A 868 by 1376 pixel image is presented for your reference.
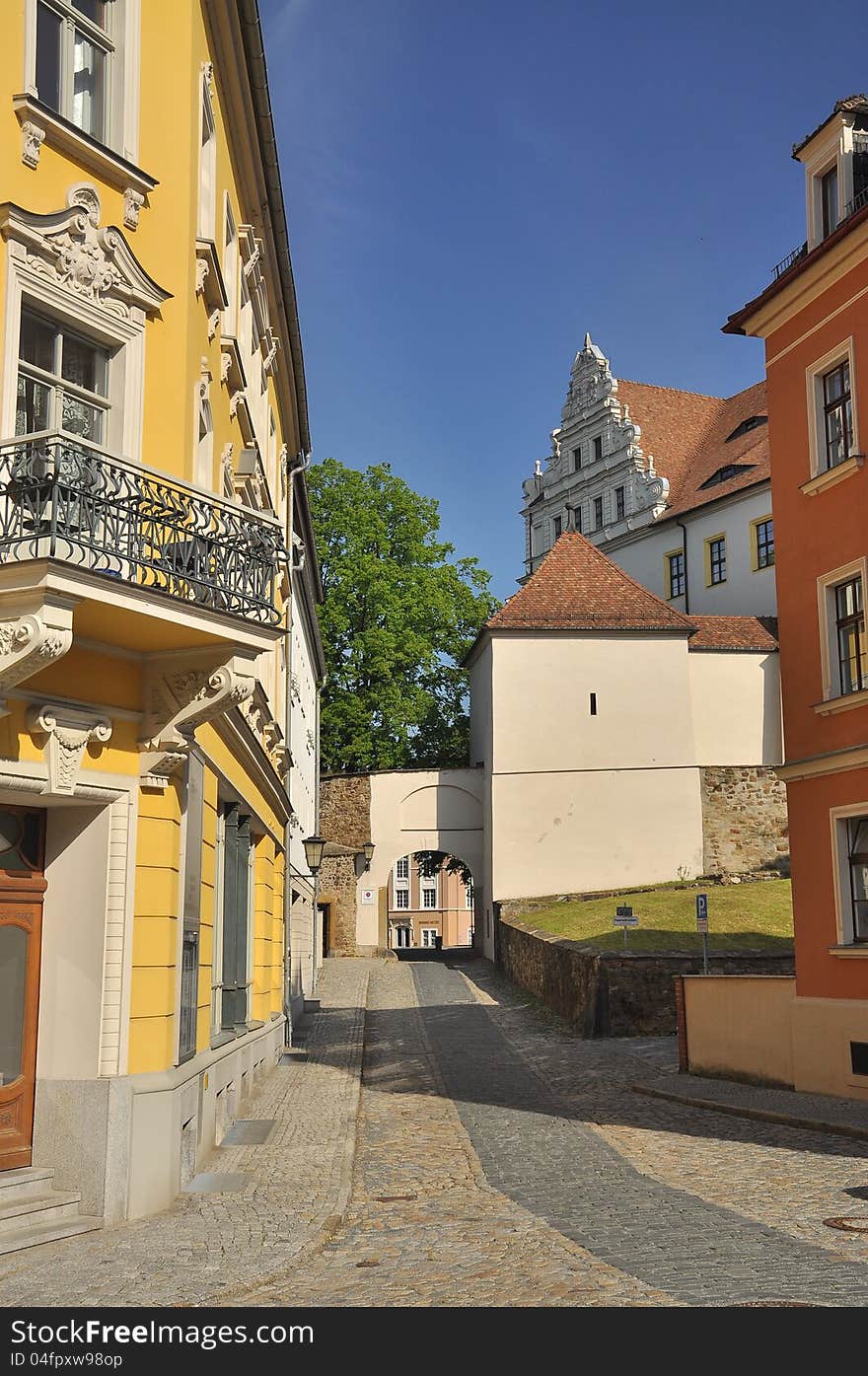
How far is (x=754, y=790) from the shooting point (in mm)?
40750

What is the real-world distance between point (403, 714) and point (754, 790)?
13.2 m

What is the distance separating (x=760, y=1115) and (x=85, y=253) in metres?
11.3

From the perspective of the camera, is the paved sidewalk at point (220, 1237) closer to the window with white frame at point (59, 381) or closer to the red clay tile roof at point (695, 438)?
the window with white frame at point (59, 381)

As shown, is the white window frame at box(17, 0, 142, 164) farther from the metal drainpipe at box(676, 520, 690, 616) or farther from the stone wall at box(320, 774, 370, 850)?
the metal drainpipe at box(676, 520, 690, 616)

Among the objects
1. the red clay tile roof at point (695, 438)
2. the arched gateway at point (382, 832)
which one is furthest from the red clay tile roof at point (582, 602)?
the red clay tile roof at point (695, 438)

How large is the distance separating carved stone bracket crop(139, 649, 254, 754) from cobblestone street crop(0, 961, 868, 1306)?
11.6 ft

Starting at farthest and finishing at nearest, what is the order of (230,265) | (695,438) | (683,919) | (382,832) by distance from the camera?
1. (695,438)
2. (382,832)
3. (683,919)
4. (230,265)

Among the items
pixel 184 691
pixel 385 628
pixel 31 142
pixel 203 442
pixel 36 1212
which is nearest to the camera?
pixel 36 1212

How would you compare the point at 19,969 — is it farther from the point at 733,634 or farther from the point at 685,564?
the point at 685,564

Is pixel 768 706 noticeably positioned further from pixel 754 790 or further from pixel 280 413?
pixel 280 413

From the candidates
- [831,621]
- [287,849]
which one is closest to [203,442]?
[831,621]

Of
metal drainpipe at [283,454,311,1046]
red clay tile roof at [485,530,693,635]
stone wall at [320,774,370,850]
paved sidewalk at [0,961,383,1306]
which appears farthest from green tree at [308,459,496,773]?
paved sidewalk at [0,961,383,1306]

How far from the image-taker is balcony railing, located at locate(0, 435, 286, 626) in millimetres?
8547

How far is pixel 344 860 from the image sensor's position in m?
44.8
